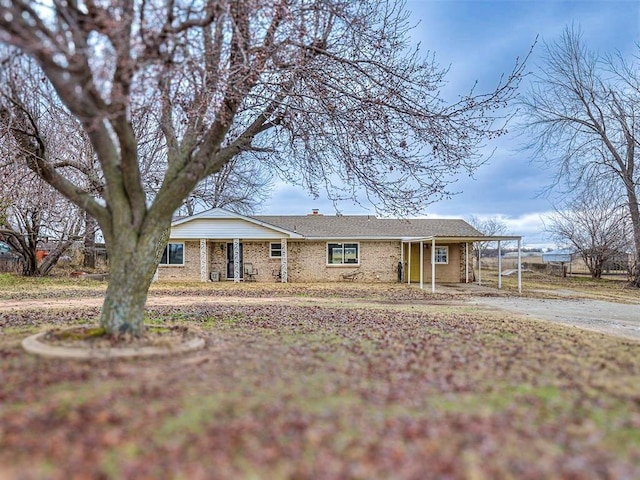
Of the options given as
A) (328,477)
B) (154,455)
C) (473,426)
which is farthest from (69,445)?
(473,426)

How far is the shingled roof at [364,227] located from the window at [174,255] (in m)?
4.14

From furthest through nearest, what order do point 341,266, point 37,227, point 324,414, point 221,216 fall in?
1. point 341,266
2. point 221,216
3. point 37,227
4. point 324,414

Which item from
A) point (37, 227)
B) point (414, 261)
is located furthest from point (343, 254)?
point (37, 227)

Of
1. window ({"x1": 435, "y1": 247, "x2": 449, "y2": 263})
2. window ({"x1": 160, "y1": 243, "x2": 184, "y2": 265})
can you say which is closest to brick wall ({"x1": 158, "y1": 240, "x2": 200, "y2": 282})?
window ({"x1": 160, "y1": 243, "x2": 184, "y2": 265})

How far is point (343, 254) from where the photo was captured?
→ 923 inches

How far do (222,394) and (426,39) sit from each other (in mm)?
8039

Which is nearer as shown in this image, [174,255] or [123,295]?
[123,295]

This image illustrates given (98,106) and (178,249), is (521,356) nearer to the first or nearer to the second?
(98,106)

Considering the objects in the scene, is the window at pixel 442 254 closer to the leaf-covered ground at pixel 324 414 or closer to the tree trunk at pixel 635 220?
the tree trunk at pixel 635 220

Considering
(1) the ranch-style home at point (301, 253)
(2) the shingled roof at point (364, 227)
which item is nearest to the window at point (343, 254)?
(1) the ranch-style home at point (301, 253)

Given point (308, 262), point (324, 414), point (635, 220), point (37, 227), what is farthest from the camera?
point (308, 262)

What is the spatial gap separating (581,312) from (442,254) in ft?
39.2

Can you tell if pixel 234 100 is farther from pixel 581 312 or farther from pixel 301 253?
pixel 301 253

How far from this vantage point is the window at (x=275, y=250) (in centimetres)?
2344
